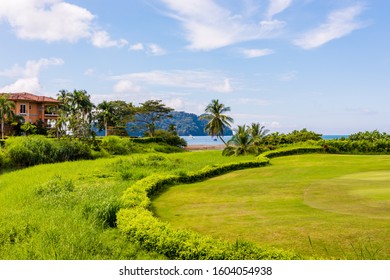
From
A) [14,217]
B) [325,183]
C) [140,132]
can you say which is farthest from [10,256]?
[140,132]

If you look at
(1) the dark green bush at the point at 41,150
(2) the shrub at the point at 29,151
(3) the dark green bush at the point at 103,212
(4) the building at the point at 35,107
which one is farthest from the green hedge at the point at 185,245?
(4) the building at the point at 35,107

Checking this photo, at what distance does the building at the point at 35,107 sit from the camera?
2424 inches

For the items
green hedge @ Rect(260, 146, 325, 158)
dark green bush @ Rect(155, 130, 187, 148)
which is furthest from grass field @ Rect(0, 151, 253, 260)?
dark green bush @ Rect(155, 130, 187, 148)

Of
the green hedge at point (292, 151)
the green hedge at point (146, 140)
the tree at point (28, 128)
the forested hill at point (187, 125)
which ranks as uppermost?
the forested hill at point (187, 125)

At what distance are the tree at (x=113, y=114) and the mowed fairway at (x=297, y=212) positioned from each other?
159ft

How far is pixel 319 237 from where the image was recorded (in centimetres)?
969

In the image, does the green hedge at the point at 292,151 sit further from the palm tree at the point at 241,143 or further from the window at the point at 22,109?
the window at the point at 22,109

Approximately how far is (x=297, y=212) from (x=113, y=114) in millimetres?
61607

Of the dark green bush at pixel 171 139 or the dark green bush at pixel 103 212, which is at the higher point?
the dark green bush at pixel 171 139

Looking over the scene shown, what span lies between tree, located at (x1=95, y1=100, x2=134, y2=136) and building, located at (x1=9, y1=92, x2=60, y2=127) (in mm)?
7067

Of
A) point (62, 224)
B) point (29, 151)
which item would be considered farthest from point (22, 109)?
point (62, 224)

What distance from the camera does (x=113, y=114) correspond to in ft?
233

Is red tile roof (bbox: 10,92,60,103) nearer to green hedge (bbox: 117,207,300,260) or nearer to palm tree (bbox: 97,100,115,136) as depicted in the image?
palm tree (bbox: 97,100,115,136)

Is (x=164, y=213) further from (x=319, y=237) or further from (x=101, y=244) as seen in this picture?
(x=319, y=237)
